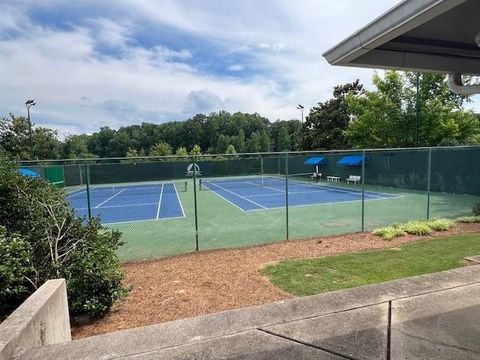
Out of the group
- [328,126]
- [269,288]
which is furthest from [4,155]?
[328,126]

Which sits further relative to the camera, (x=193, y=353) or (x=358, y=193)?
(x=358, y=193)

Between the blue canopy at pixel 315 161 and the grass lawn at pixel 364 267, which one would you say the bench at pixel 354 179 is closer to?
the blue canopy at pixel 315 161

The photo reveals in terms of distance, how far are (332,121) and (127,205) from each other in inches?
A: 1103

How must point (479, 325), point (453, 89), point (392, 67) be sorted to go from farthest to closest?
point (453, 89) → point (392, 67) → point (479, 325)

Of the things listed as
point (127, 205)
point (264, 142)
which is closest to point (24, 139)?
point (127, 205)

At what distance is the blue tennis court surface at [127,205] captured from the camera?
15374mm

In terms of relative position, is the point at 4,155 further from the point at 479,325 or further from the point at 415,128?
the point at 415,128

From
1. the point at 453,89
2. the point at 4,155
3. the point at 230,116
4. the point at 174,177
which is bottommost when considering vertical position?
the point at 174,177

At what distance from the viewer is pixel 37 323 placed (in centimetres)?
309

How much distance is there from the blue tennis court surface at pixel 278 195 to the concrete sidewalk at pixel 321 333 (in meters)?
13.4

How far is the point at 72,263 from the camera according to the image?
198 inches

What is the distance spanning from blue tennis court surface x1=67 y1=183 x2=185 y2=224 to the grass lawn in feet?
26.2

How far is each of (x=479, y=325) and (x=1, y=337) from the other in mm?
3852

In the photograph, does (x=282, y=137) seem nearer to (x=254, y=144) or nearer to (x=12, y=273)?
(x=254, y=144)
